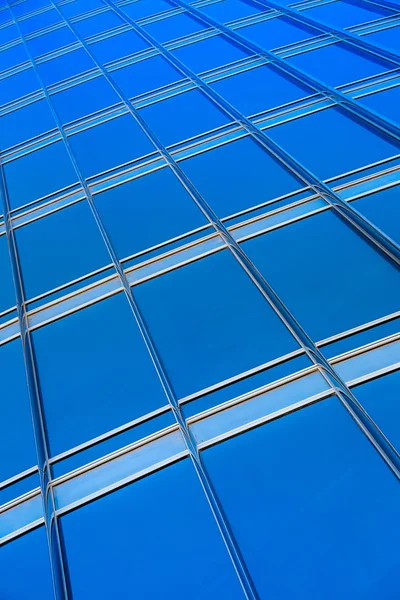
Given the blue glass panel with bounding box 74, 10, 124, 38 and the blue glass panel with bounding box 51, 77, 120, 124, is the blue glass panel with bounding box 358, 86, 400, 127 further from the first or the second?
the blue glass panel with bounding box 74, 10, 124, 38

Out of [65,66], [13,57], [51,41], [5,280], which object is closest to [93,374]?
[5,280]

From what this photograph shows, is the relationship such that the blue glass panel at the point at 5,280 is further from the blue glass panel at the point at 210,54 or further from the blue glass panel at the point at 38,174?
the blue glass panel at the point at 210,54

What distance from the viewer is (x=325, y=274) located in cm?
973

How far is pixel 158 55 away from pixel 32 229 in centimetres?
1039

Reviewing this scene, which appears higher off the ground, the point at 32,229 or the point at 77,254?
the point at 32,229

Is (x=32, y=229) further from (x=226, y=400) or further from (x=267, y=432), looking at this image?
(x=267, y=432)

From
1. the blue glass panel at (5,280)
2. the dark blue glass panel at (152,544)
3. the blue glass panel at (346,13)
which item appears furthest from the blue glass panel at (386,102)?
the dark blue glass panel at (152,544)

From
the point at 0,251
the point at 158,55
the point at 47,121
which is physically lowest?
the point at 0,251

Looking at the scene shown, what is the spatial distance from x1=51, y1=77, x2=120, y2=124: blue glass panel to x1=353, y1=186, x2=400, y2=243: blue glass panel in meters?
9.80

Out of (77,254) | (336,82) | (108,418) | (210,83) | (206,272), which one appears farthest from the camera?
(210,83)

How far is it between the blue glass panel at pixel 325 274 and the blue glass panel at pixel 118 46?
524 inches

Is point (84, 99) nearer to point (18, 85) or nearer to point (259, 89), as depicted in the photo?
point (18, 85)

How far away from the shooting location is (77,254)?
38.0ft

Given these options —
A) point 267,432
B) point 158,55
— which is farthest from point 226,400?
point 158,55
